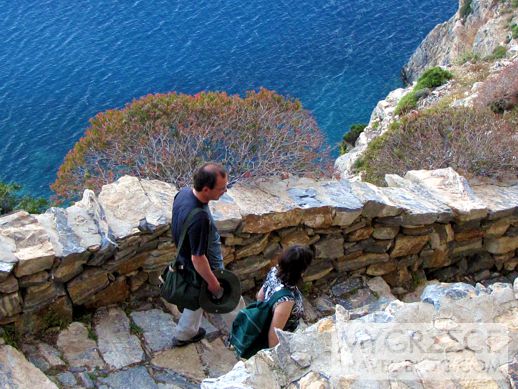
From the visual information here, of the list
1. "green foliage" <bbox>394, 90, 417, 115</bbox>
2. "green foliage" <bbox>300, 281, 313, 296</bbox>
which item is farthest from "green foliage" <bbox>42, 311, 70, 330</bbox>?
"green foliage" <bbox>394, 90, 417, 115</bbox>

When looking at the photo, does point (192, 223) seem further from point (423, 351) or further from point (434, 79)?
point (434, 79)

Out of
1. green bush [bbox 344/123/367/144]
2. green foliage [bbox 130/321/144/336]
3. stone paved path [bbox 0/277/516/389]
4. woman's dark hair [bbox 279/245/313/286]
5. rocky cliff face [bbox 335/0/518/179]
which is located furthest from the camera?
green bush [bbox 344/123/367/144]

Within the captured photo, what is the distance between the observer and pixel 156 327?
585 centimetres

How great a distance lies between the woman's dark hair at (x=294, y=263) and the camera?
4.62 meters

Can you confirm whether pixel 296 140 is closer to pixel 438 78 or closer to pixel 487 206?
pixel 487 206

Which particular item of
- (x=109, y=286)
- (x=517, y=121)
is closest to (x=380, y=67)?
(x=517, y=121)

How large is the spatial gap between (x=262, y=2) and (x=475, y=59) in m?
17.2

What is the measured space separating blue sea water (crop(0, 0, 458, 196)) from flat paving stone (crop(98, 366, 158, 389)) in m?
21.9

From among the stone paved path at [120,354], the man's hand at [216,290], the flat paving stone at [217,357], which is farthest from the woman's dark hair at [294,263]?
the flat paving stone at [217,357]

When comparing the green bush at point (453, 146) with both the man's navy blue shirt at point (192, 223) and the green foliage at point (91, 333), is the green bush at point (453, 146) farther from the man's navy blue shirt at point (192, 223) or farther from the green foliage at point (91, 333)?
the green foliage at point (91, 333)

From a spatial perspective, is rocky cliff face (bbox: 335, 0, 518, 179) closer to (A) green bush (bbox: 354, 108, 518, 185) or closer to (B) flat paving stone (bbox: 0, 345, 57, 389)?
(A) green bush (bbox: 354, 108, 518, 185)

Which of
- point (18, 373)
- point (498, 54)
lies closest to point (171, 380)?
point (18, 373)

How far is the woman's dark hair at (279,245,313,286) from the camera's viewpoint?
4.62 m

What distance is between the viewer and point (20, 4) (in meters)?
37.2
